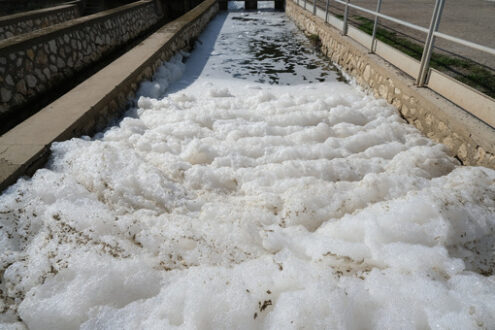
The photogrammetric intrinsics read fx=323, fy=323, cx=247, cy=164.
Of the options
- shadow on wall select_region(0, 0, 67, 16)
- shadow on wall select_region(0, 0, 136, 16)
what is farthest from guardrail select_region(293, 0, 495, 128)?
shadow on wall select_region(0, 0, 67, 16)

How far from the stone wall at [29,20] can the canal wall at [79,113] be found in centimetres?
294

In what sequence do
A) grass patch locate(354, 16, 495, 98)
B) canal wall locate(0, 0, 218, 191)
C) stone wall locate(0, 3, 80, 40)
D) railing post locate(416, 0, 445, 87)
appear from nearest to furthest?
canal wall locate(0, 0, 218, 191), railing post locate(416, 0, 445, 87), grass patch locate(354, 16, 495, 98), stone wall locate(0, 3, 80, 40)

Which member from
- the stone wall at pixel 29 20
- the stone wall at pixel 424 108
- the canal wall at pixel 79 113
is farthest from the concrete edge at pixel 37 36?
the stone wall at pixel 424 108

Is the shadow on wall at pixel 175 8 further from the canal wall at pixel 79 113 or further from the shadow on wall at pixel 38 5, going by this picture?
the canal wall at pixel 79 113

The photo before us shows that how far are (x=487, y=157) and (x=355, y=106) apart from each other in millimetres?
1778

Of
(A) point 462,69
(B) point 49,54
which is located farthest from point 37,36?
(A) point 462,69

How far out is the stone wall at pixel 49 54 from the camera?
3.72 meters

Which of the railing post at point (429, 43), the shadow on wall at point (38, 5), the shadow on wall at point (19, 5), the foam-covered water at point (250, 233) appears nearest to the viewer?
the foam-covered water at point (250, 233)

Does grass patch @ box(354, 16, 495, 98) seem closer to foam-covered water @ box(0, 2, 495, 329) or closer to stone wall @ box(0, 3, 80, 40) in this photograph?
foam-covered water @ box(0, 2, 495, 329)

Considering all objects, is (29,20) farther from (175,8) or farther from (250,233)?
(175,8)

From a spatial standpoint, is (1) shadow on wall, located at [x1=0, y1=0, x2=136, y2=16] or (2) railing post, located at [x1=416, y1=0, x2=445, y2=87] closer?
(2) railing post, located at [x1=416, y1=0, x2=445, y2=87]

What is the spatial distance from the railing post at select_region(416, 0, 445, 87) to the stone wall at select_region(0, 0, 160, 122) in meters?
4.56

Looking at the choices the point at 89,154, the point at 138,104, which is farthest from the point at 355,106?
the point at 89,154

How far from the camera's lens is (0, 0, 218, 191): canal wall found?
2.37 metres
